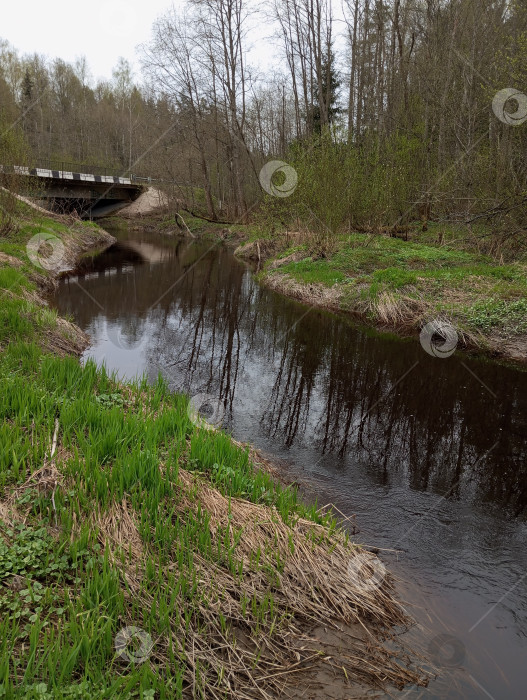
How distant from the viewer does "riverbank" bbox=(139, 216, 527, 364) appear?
8.84 meters

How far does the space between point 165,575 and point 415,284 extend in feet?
29.9

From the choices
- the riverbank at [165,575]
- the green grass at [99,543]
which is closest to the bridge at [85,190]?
the green grass at [99,543]

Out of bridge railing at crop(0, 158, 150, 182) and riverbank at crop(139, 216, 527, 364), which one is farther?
bridge railing at crop(0, 158, 150, 182)

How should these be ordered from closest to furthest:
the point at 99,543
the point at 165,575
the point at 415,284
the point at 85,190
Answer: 1. the point at 165,575
2. the point at 99,543
3. the point at 415,284
4. the point at 85,190

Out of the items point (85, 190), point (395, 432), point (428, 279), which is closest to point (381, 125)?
point (428, 279)

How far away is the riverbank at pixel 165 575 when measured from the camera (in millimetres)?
2166

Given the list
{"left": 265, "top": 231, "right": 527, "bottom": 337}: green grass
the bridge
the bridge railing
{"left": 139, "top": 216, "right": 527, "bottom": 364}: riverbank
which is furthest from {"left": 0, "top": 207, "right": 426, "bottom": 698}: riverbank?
the bridge railing

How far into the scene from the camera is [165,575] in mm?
2623

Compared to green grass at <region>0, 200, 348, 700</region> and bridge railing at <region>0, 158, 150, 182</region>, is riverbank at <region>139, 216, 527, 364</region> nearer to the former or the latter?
green grass at <region>0, 200, 348, 700</region>

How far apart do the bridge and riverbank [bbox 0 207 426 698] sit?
1940 centimetres

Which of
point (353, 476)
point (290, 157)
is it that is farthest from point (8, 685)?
point (290, 157)

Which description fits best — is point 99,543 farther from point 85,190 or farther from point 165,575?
point 85,190

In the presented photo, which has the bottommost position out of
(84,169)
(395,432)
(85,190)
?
(395,432)

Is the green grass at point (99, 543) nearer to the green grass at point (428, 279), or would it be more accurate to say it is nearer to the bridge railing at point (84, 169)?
the green grass at point (428, 279)
